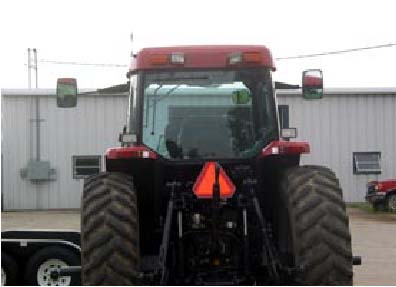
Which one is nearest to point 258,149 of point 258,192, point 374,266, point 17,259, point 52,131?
point 258,192

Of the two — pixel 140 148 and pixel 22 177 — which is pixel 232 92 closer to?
pixel 140 148

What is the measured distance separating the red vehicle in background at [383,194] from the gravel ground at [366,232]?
0.64m

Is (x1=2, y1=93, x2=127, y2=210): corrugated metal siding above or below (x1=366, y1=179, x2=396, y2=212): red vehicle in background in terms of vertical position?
above

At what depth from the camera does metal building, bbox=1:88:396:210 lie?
29.1 metres

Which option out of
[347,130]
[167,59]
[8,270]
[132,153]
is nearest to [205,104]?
[167,59]

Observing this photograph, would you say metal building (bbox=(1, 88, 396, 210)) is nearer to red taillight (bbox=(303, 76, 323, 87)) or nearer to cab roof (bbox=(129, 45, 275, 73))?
red taillight (bbox=(303, 76, 323, 87))

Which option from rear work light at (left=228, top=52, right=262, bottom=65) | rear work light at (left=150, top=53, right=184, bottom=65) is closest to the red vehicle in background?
rear work light at (left=228, top=52, right=262, bottom=65)

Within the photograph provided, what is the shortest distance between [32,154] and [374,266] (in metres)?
18.4

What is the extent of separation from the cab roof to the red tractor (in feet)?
0.03

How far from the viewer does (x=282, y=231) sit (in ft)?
22.5

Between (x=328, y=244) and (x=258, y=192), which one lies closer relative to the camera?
(x=328, y=244)

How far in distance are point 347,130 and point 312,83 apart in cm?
2261

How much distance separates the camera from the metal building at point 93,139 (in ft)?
95.5

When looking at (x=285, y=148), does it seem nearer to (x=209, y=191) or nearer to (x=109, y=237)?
(x=209, y=191)
